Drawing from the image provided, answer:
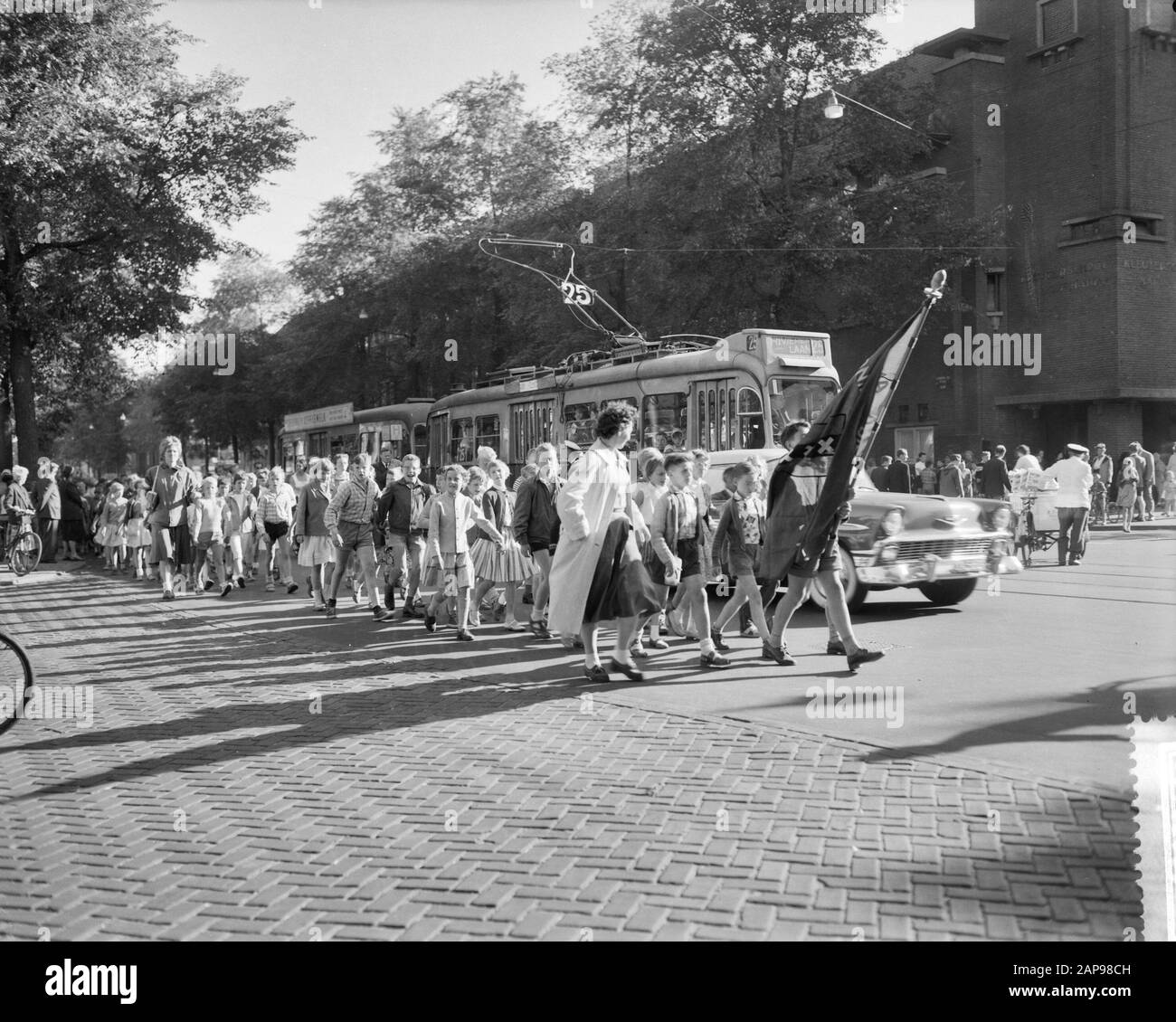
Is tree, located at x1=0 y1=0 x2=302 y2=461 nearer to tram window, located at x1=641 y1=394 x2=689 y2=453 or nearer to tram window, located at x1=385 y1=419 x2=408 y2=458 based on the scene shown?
tram window, located at x1=385 y1=419 x2=408 y2=458

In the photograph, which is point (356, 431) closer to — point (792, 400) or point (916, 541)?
point (792, 400)

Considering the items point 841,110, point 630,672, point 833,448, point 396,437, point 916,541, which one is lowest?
point 630,672

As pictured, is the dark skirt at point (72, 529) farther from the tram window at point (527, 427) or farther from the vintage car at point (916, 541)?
the vintage car at point (916, 541)

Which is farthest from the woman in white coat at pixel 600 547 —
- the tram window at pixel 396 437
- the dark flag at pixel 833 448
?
the tram window at pixel 396 437

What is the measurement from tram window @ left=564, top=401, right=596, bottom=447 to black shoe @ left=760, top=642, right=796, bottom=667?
10683 mm

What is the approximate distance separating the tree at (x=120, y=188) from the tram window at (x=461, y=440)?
24.2ft

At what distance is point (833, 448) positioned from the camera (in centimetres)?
871

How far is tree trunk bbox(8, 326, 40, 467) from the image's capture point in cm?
2603

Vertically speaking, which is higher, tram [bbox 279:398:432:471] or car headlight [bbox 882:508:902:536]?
tram [bbox 279:398:432:471]

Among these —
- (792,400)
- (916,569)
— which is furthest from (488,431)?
(916,569)

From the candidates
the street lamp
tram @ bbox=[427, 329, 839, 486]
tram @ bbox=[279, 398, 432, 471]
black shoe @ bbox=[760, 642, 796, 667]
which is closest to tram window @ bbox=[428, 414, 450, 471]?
tram @ bbox=[279, 398, 432, 471]

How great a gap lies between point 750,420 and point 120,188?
15.8 meters
